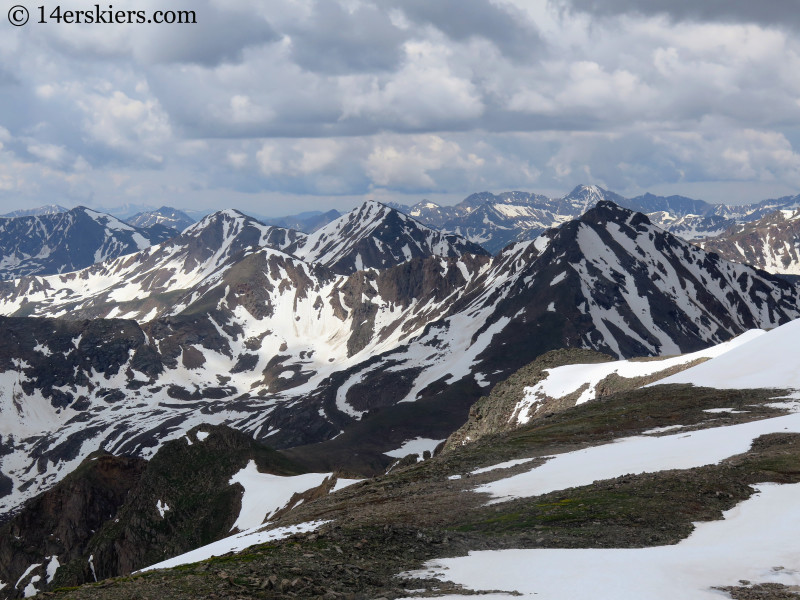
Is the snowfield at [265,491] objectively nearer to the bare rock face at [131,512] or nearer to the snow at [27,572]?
the bare rock face at [131,512]

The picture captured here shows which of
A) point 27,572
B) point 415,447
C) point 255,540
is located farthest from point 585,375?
point 27,572

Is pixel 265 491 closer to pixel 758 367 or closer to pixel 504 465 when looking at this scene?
pixel 504 465

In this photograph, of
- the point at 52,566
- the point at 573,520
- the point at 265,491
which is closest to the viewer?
the point at 573,520

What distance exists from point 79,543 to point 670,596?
5105 inches

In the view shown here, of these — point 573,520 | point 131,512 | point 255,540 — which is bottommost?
point 131,512

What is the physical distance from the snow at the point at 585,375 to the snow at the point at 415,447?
85.2 m

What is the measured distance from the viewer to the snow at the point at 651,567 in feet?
64.0

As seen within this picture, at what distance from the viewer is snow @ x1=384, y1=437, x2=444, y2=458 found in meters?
179

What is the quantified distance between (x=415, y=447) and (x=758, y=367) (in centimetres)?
12515

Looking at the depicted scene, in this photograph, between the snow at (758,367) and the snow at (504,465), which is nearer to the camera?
the snow at (504,465)

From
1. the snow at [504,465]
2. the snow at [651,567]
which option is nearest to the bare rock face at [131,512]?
the snow at [504,465]

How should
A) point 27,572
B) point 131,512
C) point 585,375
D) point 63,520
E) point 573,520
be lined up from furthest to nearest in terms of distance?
point 63,520 < point 27,572 < point 131,512 < point 585,375 < point 573,520

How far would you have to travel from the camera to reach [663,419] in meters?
55.0

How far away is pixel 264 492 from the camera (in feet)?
319
